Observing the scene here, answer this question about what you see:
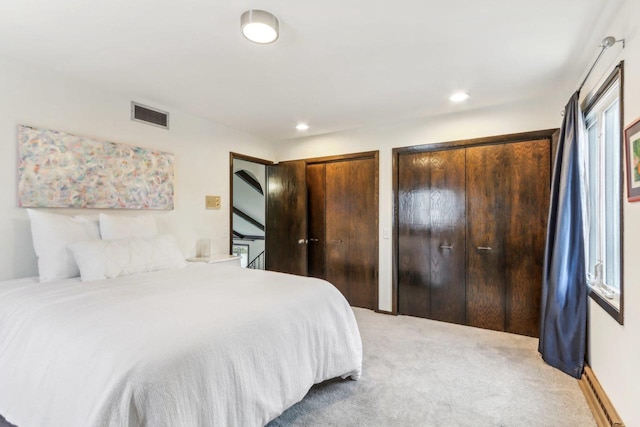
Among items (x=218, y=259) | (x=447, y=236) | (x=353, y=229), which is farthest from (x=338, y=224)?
(x=218, y=259)

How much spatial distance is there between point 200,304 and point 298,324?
0.57m

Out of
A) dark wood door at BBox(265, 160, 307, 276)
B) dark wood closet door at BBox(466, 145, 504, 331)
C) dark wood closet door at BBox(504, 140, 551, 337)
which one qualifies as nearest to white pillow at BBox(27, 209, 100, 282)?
dark wood door at BBox(265, 160, 307, 276)

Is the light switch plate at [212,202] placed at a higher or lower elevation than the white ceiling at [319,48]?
lower

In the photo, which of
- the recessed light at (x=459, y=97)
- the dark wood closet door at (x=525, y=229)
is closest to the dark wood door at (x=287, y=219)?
the recessed light at (x=459, y=97)

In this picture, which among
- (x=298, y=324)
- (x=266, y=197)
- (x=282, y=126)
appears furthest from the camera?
(x=266, y=197)

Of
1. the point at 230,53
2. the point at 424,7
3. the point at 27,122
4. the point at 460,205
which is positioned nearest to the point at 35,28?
the point at 27,122

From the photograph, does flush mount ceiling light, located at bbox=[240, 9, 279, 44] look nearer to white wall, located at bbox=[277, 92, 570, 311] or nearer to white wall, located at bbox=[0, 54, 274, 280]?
white wall, located at bbox=[0, 54, 274, 280]

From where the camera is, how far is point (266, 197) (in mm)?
4914

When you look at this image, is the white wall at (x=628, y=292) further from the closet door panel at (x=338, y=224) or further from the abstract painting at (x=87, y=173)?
the abstract painting at (x=87, y=173)

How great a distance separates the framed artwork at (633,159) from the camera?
1.53 m

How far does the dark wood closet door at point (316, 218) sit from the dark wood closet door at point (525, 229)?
225cm

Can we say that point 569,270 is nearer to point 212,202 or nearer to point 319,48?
point 319,48

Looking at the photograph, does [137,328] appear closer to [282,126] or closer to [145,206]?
[145,206]

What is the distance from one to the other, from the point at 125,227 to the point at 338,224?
2.51m
